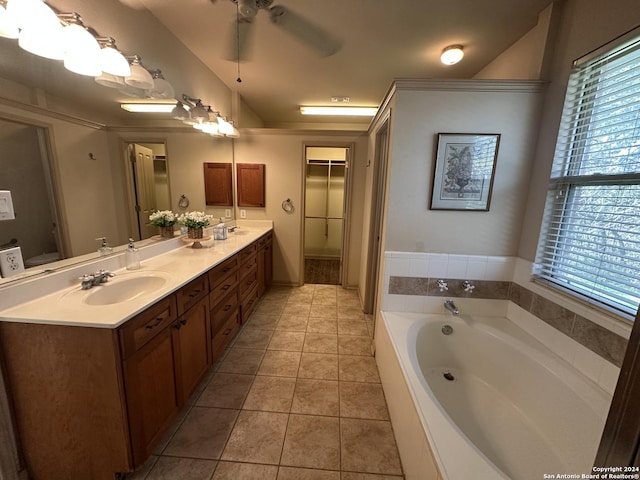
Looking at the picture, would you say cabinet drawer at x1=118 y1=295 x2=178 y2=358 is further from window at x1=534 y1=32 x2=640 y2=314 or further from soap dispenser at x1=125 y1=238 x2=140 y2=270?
window at x1=534 y1=32 x2=640 y2=314

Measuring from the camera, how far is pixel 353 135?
3342 mm

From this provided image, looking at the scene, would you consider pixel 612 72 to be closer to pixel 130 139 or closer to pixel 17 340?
pixel 130 139

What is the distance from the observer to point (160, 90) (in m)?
1.81

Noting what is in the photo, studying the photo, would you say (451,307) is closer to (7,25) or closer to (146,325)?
(146,325)

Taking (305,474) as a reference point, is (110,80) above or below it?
above

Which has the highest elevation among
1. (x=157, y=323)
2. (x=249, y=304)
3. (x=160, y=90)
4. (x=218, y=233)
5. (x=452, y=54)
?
(x=452, y=54)

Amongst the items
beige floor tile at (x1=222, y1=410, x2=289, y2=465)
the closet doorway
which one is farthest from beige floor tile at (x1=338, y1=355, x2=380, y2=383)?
the closet doorway

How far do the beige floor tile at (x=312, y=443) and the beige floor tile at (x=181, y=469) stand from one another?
1.31 ft

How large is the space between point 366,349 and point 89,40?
280 cm

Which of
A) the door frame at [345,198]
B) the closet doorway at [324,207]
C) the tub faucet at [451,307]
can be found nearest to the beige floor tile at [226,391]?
the tub faucet at [451,307]

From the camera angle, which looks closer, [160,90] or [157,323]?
[157,323]

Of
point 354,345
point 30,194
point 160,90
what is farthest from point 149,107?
point 354,345

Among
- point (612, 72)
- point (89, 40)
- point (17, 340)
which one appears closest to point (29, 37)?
point (89, 40)

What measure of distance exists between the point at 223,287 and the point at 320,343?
42.4 inches
